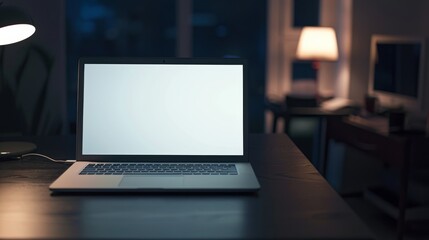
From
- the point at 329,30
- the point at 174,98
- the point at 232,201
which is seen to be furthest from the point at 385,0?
the point at 232,201

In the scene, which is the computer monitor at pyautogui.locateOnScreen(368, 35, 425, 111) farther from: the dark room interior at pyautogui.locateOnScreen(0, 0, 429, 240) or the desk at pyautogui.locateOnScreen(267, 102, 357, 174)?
the desk at pyautogui.locateOnScreen(267, 102, 357, 174)

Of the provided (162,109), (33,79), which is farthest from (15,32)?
(33,79)

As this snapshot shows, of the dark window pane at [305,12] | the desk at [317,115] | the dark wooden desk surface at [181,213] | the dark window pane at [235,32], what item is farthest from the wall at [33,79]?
the dark window pane at [305,12]

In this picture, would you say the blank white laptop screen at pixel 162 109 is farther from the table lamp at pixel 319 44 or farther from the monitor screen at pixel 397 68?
the table lamp at pixel 319 44

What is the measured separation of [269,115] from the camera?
4.56 metres

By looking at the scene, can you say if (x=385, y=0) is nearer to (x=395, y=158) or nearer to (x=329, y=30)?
(x=329, y=30)

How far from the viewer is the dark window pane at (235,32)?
4812 mm

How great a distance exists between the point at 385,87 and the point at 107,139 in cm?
262

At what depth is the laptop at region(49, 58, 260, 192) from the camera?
158 centimetres

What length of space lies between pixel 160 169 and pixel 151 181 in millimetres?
119

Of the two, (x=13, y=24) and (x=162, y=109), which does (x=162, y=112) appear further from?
(x=13, y=24)

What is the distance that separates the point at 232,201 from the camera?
4.18 ft

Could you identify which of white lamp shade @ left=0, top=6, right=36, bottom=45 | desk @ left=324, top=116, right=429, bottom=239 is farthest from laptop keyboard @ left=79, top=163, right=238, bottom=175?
desk @ left=324, top=116, right=429, bottom=239

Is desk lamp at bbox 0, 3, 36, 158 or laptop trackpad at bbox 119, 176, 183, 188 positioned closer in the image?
laptop trackpad at bbox 119, 176, 183, 188
